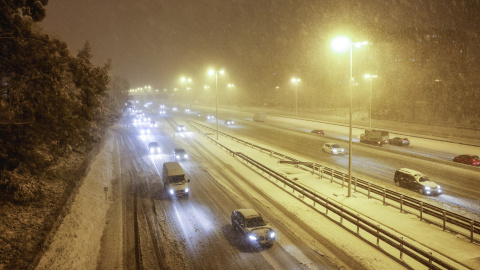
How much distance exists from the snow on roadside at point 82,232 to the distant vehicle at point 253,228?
6508 millimetres

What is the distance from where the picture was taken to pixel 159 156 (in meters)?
37.9

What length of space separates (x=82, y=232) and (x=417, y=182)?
21.5 meters

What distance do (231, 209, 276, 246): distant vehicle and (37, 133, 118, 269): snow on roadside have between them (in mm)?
6508

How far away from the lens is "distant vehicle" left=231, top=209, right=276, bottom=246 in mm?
14508

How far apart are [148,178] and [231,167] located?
25.8 ft

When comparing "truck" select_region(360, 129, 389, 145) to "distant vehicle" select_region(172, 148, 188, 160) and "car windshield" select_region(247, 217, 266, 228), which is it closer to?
"distant vehicle" select_region(172, 148, 188, 160)

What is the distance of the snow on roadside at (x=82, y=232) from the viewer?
13.8 meters

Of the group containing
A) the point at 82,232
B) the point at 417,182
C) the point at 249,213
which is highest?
the point at 249,213

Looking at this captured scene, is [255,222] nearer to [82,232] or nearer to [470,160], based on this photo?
[82,232]

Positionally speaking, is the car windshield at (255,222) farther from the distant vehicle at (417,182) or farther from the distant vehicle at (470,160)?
the distant vehicle at (470,160)

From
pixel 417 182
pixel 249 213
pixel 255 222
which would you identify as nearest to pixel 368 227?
pixel 255 222

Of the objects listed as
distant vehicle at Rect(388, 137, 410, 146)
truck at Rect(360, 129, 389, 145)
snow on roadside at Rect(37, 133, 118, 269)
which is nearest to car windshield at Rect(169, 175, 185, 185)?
snow on roadside at Rect(37, 133, 118, 269)

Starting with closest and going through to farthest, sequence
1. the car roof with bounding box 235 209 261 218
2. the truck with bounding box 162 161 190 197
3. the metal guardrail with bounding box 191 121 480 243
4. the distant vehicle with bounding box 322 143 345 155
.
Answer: the metal guardrail with bounding box 191 121 480 243 < the car roof with bounding box 235 209 261 218 < the truck with bounding box 162 161 190 197 < the distant vehicle with bounding box 322 143 345 155

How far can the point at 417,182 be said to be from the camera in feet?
75.8
